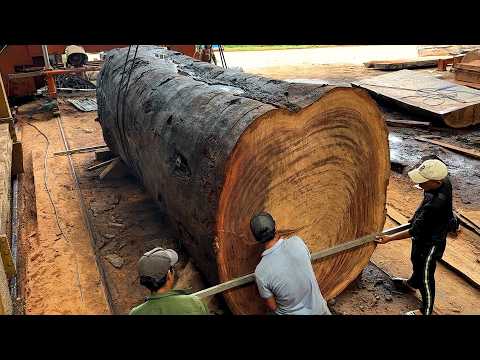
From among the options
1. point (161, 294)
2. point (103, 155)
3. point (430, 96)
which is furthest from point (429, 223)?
point (430, 96)

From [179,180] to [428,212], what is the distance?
6.02ft

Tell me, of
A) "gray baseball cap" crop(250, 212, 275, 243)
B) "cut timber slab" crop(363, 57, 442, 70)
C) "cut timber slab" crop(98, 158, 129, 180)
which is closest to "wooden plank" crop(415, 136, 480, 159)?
"cut timber slab" crop(98, 158, 129, 180)

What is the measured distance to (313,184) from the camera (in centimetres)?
303

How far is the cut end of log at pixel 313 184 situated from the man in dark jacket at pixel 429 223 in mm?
323

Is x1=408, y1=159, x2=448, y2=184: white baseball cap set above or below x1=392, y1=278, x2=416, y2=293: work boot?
above

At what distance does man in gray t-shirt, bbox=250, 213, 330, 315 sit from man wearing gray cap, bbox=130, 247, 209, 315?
48 centimetres

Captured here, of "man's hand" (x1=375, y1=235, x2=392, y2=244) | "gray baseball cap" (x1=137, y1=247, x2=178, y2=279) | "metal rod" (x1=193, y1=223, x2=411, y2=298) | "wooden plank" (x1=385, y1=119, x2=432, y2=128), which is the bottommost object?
"wooden plank" (x1=385, y1=119, x2=432, y2=128)

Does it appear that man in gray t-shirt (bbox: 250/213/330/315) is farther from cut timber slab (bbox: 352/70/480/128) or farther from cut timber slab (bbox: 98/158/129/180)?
cut timber slab (bbox: 352/70/480/128)

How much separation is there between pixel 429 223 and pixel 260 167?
1407 mm

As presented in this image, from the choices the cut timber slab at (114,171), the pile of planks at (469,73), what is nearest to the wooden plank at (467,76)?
the pile of planks at (469,73)

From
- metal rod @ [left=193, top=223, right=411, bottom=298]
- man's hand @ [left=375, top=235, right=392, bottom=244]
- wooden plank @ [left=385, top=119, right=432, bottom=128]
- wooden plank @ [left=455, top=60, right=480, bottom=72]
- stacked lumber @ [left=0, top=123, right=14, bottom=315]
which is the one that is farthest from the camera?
wooden plank @ [left=455, top=60, right=480, bottom=72]

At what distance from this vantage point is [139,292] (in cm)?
377

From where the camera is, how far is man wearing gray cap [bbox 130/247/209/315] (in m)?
2.11
